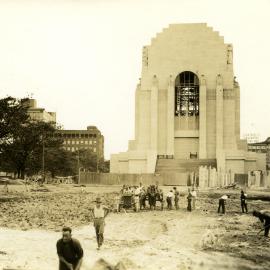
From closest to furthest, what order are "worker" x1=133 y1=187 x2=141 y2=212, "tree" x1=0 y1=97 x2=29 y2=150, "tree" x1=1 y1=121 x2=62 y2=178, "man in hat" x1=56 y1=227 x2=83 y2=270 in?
1. "man in hat" x1=56 y1=227 x2=83 y2=270
2. "worker" x1=133 y1=187 x2=141 y2=212
3. "tree" x1=0 y1=97 x2=29 y2=150
4. "tree" x1=1 y1=121 x2=62 y2=178

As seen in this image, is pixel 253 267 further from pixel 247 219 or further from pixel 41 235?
pixel 247 219

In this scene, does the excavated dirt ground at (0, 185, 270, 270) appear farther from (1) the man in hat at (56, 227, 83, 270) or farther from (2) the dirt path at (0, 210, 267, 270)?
(1) the man in hat at (56, 227, 83, 270)

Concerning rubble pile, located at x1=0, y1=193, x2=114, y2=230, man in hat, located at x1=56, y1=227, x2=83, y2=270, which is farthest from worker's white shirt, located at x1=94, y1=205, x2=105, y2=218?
man in hat, located at x1=56, y1=227, x2=83, y2=270

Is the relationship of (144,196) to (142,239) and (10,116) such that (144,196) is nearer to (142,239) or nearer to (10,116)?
(142,239)

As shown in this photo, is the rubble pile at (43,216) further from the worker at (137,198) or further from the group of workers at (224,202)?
the group of workers at (224,202)

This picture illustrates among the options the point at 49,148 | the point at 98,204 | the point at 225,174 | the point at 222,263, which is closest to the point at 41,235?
the point at 98,204

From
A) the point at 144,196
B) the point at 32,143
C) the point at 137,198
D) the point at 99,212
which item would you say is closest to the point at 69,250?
the point at 99,212
